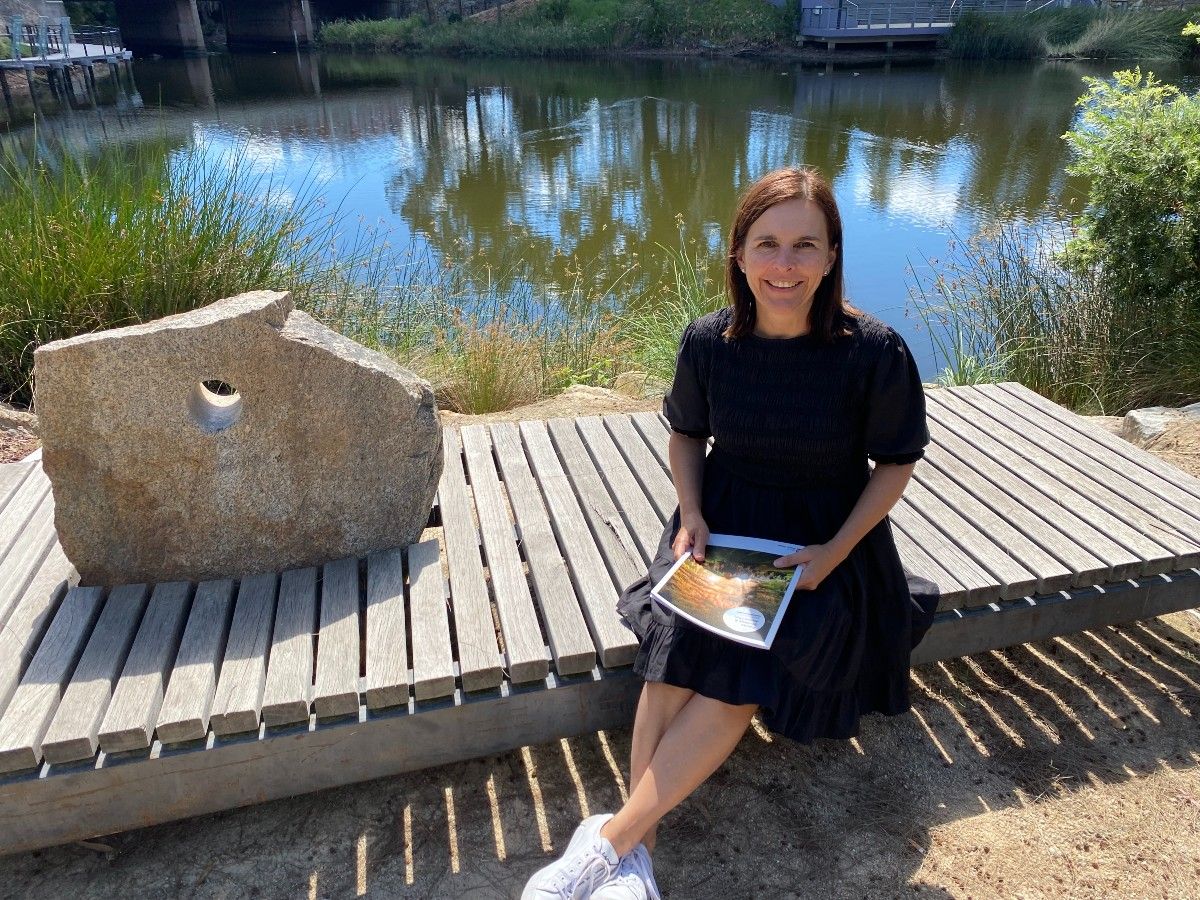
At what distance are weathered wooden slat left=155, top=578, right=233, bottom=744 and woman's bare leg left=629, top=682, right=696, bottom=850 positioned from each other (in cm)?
89

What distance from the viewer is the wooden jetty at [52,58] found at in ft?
62.1

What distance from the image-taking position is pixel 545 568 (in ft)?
7.53

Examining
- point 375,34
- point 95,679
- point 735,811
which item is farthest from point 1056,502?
point 375,34

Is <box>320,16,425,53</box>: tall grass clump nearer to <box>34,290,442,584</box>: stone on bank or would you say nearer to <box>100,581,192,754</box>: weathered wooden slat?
<box>34,290,442,584</box>: stone on bank

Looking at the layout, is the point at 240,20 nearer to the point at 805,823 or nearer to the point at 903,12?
the point at 903,12

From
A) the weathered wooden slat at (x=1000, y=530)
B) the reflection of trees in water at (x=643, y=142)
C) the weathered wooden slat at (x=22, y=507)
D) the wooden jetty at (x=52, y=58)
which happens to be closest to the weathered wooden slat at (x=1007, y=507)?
the weathered wooden slat at (x=1000, y=530)

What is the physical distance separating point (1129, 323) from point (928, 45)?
22.7 meters

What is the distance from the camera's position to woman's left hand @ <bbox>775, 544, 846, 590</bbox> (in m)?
1.77

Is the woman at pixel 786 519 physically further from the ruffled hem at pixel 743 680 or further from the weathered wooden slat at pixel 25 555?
the weathered wooden slat at pixel 25 555

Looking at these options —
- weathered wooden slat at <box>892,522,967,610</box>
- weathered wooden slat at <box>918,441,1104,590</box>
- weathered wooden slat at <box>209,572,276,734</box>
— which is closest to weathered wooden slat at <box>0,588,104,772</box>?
weathered wooden slat at <box>209,572,276,734</box>

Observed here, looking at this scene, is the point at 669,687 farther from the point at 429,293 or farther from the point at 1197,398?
the point at 429,293

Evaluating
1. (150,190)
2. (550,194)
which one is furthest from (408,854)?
(550,194)

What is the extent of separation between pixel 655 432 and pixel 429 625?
126 centimetres

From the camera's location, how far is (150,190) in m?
4.37
